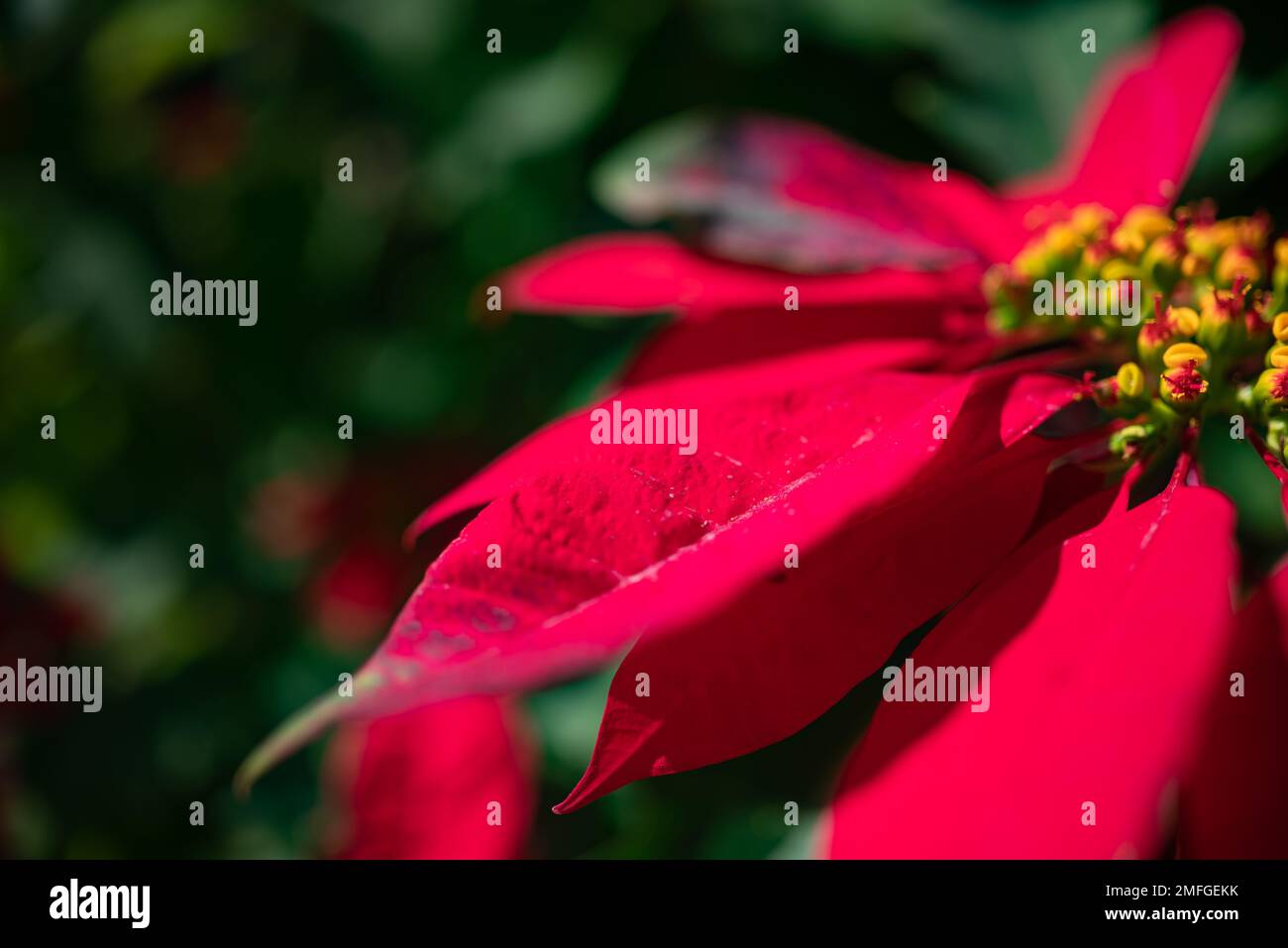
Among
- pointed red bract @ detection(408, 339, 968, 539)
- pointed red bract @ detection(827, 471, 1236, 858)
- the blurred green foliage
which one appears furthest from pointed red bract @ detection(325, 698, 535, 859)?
pointed red bract @ detection(827, 471, 1236, 858)

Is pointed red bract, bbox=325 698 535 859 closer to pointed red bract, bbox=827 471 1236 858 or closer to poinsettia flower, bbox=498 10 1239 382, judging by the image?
poinsettia flower, bbox=498 10 1239 382

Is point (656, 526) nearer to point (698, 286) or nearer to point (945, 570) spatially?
point (945, 570)

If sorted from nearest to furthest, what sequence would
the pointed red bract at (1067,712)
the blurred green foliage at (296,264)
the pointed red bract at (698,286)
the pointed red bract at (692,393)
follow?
the pointed red bract at (1067,712) < the pointed red bract at (692,393) < the pointed red bract at (698,286) < the blurred green foliage at (296,264)

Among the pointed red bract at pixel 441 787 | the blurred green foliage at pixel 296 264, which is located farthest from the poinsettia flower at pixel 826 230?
the pointed red bract at pixel 441 787

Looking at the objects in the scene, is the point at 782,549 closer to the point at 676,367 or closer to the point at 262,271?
the point at 676,367

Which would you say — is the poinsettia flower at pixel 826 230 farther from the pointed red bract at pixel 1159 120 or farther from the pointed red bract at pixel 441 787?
the pointed red bract at pixel 441 787
